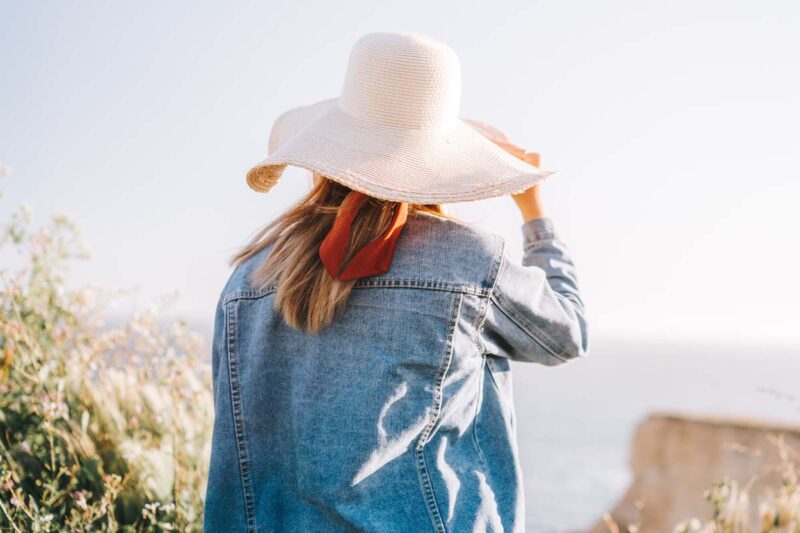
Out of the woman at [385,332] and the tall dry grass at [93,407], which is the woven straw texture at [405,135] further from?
the tall dry grass at [93,407]

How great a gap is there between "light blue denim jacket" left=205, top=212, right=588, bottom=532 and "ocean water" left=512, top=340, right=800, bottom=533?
0.99 ft

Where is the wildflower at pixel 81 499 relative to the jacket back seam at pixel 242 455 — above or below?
below

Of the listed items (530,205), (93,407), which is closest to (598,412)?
(93,407)

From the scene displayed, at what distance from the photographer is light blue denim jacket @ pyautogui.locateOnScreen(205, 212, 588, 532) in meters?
1.32

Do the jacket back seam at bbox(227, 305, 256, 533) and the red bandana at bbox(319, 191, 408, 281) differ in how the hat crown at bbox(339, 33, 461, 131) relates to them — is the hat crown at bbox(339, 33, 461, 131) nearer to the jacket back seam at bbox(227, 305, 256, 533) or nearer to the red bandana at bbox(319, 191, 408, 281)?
the red bandana at bbox(319, 191, 408, 281)

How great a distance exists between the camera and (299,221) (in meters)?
1.48

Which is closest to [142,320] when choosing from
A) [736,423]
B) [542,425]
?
[736,423]

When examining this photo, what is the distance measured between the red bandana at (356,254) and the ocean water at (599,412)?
21.5 inches

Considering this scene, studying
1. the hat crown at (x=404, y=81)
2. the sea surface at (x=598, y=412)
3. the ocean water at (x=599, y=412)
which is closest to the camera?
the hat crown at (x=404, y=81)

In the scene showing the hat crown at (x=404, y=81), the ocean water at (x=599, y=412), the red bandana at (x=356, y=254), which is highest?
the hat crown at (x=404, y=81)

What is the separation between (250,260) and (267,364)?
0.82 feet

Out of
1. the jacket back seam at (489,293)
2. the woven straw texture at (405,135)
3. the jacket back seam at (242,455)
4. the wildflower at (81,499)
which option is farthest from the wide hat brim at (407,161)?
the wildflower at (81,499)

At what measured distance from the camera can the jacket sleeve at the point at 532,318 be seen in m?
1.36

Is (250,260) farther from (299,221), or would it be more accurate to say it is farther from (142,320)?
(142,320)
